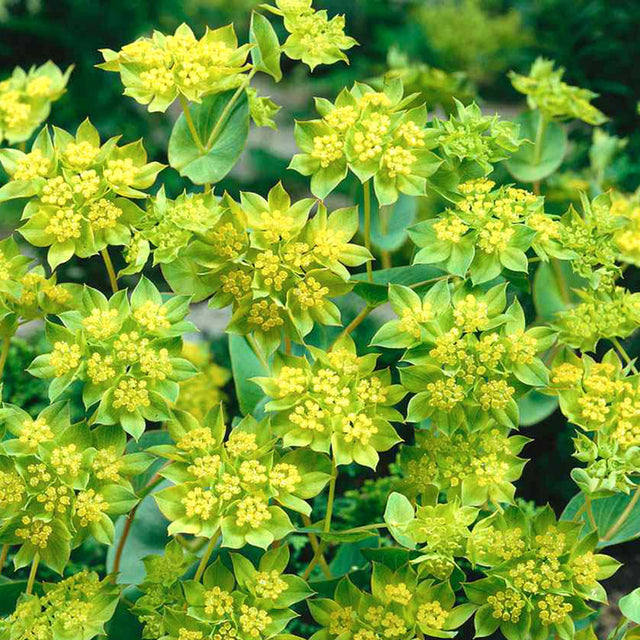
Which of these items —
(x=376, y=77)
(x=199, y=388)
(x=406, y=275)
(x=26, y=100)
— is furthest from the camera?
(x=376, y=77)

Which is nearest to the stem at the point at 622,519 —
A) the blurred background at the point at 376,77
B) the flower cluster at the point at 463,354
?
the flower cluster at the point at 463,354

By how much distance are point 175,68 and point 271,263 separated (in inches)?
9.3

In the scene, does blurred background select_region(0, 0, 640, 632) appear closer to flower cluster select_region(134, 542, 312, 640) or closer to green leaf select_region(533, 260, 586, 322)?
green leaf select_region(533, 260, 586, 322)

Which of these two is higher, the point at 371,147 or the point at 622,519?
the point at 371,147

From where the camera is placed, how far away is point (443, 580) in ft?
3.06

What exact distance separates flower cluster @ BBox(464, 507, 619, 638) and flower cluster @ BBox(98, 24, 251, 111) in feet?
1.74

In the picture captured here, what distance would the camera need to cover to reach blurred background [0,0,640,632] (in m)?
1.46

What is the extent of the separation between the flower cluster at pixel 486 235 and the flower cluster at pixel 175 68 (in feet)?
0.86

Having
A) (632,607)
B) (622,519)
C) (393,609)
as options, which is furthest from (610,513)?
(393,609)

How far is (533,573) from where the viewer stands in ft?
2.85

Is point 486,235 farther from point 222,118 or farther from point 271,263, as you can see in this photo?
point 222,118

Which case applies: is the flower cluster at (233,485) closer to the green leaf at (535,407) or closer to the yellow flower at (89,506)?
the yellow flower at (89,506)

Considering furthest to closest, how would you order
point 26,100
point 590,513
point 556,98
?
point 556,98
point 26,100
point 590,513

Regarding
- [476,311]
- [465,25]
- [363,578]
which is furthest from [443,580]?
[465,25]
